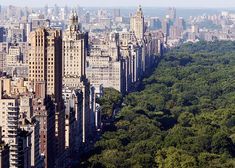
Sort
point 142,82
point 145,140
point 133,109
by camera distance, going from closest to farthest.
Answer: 1. point 145,140
2. point 133,109
3. point 142,82

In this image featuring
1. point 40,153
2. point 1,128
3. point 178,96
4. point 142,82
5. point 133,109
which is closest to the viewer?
point 1,128

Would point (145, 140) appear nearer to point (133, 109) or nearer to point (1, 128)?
point (133, 109)

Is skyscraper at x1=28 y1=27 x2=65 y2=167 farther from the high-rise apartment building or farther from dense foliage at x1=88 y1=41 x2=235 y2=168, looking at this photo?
the high-rise apartment building

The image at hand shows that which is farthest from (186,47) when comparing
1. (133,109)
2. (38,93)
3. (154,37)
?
(38,93)

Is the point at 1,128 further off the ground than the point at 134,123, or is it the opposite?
the point at 1,128

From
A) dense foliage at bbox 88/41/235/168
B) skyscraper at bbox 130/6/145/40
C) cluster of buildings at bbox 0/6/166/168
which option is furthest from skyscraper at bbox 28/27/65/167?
skyscraper at bbox 130/6/145/40

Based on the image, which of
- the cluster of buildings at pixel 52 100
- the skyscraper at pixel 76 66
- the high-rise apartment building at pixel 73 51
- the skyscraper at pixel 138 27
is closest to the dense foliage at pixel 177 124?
the cluster of buildings at pixel 52 100

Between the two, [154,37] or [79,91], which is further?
[154,37]

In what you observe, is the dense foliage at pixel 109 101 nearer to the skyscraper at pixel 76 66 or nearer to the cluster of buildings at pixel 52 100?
the cluster of buildings at pixel 52 100
